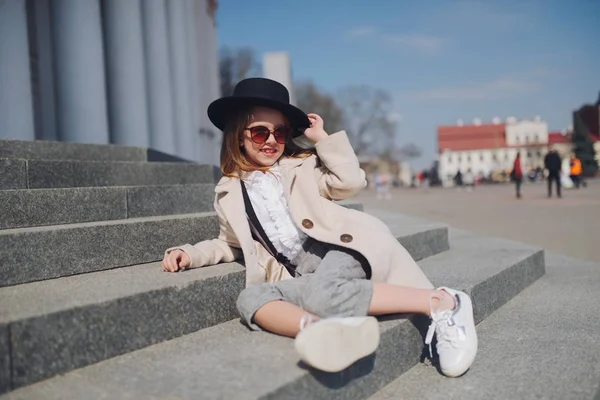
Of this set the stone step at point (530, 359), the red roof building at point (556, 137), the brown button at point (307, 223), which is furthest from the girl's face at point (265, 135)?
the red roof building at point (556, 137)

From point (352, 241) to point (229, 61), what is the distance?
4539 centimetres

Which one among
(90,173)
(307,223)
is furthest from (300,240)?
(90,173)

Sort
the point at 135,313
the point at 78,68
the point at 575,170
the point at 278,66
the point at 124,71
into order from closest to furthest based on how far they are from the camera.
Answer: the point at 135,313
the point at 78,68
the point at 124,71
the point at 278,66
the point at 575,170

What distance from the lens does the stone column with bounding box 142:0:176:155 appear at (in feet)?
32.6

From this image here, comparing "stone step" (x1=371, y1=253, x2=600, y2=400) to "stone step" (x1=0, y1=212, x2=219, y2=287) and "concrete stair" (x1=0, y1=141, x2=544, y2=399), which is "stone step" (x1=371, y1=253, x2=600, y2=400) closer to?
"concrete stair" (x1=0, y1=141, x2=544, y2=399)

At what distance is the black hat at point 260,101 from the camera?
8.64 feet

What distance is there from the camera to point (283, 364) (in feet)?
6.14

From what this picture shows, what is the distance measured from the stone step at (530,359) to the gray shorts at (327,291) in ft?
1.25

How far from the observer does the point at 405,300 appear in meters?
2.32

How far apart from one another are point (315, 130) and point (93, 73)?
5.38 meters

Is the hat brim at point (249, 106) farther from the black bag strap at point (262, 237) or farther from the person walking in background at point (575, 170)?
the person walking in background at point (575, 170)

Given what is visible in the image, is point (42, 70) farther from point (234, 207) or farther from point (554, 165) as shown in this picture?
point (554, 165)

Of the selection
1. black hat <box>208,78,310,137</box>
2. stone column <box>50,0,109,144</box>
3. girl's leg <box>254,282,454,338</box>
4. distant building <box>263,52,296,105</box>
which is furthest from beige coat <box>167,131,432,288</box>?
distant building <box>263,52,296,105</box>

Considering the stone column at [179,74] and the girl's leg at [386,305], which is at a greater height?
the stone column at [179,74]
